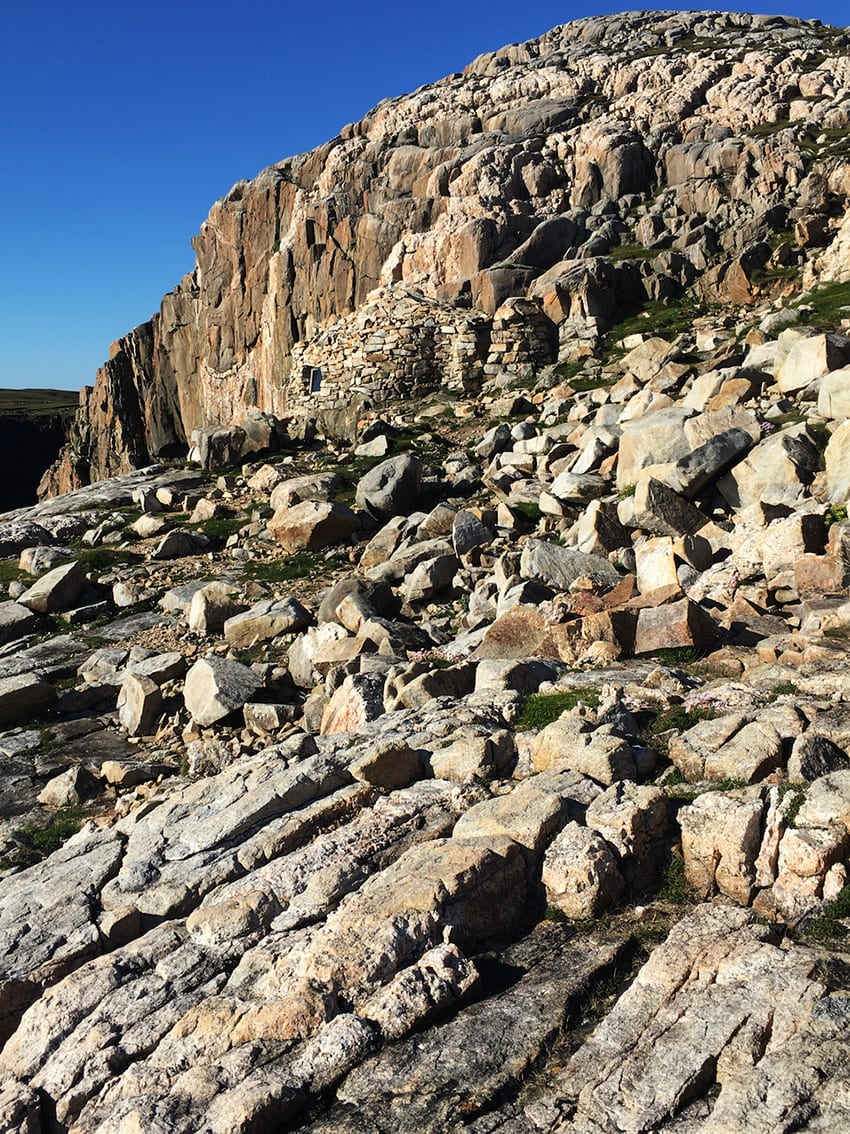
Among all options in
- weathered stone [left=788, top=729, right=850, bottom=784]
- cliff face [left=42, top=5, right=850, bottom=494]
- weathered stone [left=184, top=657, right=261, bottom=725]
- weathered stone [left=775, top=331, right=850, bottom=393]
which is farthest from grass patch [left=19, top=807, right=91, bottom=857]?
cliff face [left=42, top=5, right=850, bottom=494]

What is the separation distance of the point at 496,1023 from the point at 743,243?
3301 cm

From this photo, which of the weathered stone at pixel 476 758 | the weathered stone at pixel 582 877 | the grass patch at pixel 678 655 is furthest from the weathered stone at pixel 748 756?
the grass patch at pixel 678 655

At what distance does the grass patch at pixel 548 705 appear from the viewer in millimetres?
9570

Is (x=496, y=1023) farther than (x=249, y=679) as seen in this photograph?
No

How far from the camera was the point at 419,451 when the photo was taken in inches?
1041

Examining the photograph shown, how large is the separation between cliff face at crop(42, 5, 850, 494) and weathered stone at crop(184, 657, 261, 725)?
69.1ft

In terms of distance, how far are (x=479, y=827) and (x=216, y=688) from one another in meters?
6.91

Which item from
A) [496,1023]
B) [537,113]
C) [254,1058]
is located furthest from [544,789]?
[537,113]

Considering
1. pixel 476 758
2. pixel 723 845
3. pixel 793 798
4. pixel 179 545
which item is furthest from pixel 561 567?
pixel 179 545

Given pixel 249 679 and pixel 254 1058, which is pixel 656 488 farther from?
pixel 254 1058

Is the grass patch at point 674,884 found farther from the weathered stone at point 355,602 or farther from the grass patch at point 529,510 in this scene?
the grass patch at point 529,510

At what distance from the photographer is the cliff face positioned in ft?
109

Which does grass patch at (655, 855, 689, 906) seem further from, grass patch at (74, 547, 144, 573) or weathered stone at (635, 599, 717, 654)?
grass patch at (74, 547, 144, 573)

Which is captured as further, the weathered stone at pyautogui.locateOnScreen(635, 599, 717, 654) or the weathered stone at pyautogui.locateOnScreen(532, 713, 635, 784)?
the weathered stone at pyautogui.locateOnScreen(635, 599, 717, 654)
